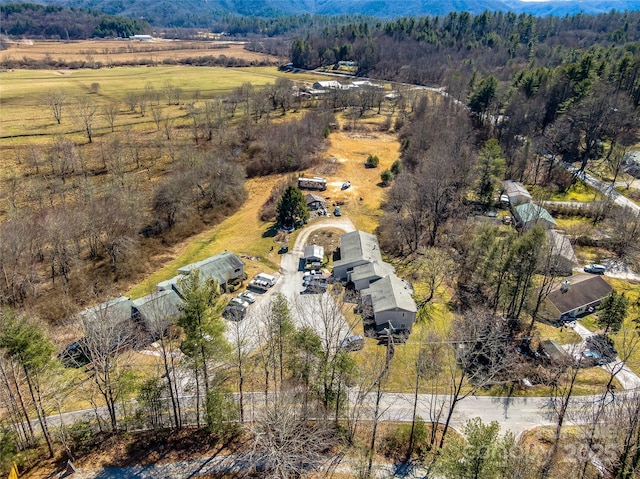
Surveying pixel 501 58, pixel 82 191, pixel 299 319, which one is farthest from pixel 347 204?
pixel 501 58

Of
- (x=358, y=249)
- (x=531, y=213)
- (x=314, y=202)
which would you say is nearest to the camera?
(x=358, y=249)

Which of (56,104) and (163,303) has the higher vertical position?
(56,104)

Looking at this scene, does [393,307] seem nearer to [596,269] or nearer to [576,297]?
[576,297]

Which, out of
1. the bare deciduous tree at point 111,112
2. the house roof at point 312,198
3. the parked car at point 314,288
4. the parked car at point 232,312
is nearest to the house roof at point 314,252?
the parked car at point 314,288

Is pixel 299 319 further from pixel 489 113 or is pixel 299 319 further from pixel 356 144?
pixel 489 113

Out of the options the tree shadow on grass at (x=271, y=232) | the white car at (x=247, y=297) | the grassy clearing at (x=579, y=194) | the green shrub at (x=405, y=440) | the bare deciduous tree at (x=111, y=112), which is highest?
the bare deciduous tree at (x=111, y=112)

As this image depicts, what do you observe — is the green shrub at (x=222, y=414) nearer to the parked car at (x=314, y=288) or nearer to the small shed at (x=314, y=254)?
the parked car at (x=314, y=288)

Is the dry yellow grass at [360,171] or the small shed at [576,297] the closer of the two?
the small shed at [576,297]

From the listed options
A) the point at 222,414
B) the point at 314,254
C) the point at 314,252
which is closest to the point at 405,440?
the point at 222,414
